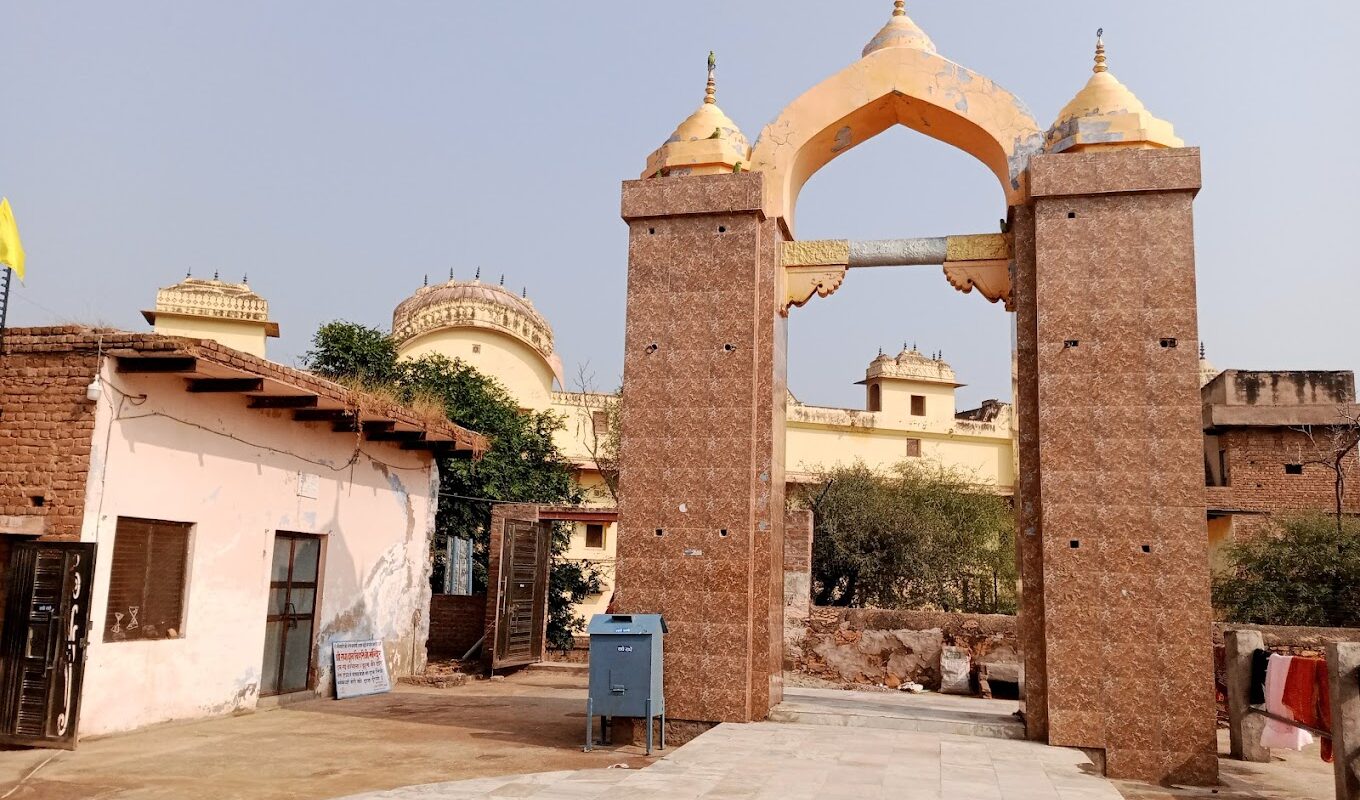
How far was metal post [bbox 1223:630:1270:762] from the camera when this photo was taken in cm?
916

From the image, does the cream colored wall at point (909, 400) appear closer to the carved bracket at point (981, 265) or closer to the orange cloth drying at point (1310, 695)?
the carved bracket at point (981, 265)

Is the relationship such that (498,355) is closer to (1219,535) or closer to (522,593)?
(522,593)

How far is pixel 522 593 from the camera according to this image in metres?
16.0

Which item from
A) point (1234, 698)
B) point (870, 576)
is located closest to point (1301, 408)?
point (870, 576)

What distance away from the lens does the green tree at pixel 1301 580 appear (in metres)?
16.0

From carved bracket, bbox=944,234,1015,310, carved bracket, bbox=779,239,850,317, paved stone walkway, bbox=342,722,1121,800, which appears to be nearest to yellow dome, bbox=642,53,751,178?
carved bracket, bbox=779,239,850,317

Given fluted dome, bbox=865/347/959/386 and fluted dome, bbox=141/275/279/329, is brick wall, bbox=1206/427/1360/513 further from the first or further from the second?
fluted dome, bbox=141/275/279/329

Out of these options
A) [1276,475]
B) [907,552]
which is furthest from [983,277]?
[1276,475]

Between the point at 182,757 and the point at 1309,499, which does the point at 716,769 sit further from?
the point at 1309,499

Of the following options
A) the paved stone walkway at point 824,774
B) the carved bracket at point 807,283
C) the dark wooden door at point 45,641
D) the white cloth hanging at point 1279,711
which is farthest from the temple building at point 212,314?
the white cloth hanging at point 1279,711

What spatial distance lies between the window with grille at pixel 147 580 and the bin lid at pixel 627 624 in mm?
4389

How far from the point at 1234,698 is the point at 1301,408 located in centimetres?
1779

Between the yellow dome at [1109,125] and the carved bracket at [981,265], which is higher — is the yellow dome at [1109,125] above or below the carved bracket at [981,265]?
above

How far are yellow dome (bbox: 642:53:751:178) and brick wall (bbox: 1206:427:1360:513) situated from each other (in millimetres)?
19333
